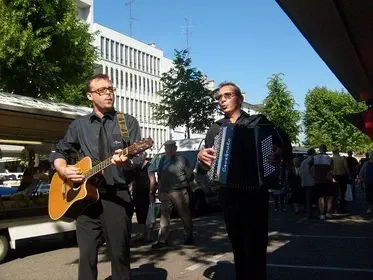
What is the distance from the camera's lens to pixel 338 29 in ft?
21.8

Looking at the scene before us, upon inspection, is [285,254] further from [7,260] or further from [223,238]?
[7,260]

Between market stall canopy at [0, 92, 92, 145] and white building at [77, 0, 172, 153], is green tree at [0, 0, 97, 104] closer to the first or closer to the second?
market stall canopy at [0, 92, 92, 145]

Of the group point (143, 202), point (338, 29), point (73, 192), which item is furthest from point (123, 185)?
point (143, 202)

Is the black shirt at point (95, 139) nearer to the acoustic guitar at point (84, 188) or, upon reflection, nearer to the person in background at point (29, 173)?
the acoustic guitar at point (84, 188)

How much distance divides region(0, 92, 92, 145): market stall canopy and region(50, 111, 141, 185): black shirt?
12.9 ft

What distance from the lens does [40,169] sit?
11.4 meters

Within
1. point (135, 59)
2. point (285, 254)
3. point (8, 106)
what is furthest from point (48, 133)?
point (135, 59)

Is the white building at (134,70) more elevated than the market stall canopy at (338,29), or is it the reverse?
the white building at (134,70)

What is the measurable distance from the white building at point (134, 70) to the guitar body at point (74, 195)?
7006 cm

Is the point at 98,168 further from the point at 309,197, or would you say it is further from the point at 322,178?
the point at 309,197

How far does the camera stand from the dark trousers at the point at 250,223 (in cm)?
458

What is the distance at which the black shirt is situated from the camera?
4281mm

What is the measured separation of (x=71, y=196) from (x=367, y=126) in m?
6.44

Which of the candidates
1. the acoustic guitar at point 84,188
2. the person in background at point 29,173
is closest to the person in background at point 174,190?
the person in background at point 29,173
